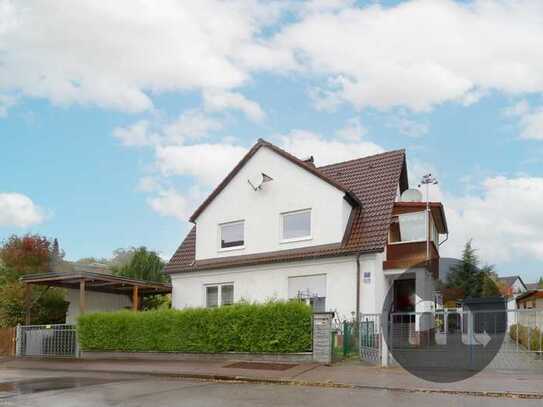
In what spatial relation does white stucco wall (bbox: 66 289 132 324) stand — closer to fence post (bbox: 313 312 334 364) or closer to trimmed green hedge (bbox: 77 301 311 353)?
trimmed green hedge (bbox: 77 301 311 353)

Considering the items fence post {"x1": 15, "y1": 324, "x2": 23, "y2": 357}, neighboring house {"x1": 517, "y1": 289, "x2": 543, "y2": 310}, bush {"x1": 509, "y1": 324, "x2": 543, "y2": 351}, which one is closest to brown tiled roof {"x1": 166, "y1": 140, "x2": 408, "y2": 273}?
bush {"x1": 509, "y1": 324, "x2": 543, "y2": 351}

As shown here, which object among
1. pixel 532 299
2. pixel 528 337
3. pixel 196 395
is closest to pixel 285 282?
pixel 528 337

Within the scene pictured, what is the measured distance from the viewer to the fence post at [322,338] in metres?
17.6

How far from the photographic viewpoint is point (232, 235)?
26.5 m

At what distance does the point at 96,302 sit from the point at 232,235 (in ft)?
25.3

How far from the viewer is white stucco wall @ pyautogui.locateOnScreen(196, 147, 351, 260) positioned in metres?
23.5

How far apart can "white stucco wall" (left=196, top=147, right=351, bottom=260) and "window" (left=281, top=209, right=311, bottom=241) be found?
0.71 ft

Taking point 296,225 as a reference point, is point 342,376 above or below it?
below

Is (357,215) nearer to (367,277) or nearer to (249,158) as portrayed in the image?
(367,277)

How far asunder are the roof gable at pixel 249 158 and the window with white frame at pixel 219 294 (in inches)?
122

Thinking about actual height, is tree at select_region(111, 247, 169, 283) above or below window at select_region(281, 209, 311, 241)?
below

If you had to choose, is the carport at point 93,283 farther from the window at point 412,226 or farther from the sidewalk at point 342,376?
the window at point 412,226

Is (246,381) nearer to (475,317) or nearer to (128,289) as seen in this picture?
(475,317)

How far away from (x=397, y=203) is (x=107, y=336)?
36.7 ft
